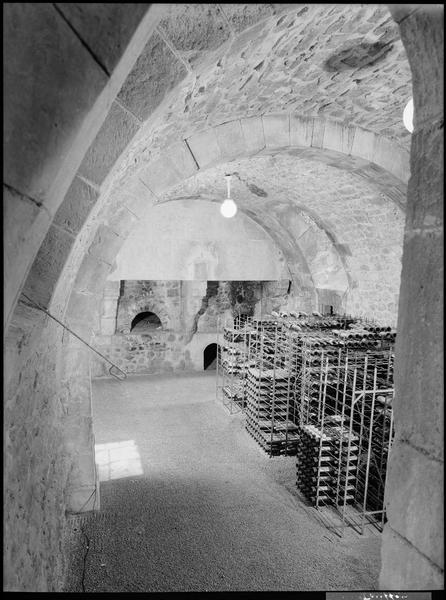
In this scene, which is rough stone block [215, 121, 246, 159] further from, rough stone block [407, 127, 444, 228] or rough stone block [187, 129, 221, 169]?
rough stone block [407, 127, 444, 228]

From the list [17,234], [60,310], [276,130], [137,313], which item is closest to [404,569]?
[17,234]

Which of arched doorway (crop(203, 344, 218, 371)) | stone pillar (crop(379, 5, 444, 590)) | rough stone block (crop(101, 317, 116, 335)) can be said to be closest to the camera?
stone pillar (crop(379, 5, 444, 590))

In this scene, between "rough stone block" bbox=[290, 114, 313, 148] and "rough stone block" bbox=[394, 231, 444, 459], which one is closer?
"rough stone block" bbox=[394, 231, 444, 459]

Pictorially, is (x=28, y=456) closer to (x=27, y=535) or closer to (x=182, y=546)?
(x=27, y=535)

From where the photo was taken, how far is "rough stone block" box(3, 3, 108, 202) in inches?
40.1

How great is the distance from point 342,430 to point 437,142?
4807 millimetres

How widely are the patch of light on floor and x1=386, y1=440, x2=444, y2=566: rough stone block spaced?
5.40m

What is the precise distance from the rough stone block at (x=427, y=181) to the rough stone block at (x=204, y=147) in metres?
3.59

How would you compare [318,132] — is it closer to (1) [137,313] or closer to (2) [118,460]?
(2) [118,460]

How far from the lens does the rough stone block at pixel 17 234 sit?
3.65 ft

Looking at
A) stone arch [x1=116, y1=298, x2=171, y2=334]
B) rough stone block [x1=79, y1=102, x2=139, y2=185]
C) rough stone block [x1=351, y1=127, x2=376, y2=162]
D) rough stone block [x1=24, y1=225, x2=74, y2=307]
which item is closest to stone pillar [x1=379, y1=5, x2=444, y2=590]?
rough stone block [x1=79, y1=102, x2=139, y2=185]

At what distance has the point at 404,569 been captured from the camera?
59.0 inches

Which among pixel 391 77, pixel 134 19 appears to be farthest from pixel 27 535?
pixel 391 77

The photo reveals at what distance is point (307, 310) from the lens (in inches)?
428
